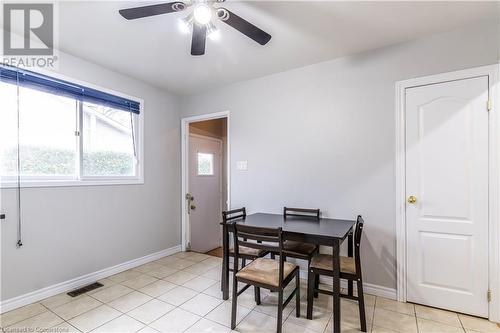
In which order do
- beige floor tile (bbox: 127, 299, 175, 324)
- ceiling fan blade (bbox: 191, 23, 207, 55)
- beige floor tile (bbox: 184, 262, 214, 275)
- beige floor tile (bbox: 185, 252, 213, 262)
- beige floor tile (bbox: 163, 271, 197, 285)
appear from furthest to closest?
beige floor tile (bbox: 185, 252, 213, 262)
beige floor tile (bbox: 184, 262, 214, 275)
beige floor tile (bbox: 163, 271, 197, 285)
beige floor tile (bbox: 127, 299, 175, 324)
ceiling fan blade (bbox: 191, 23, 207, 55)

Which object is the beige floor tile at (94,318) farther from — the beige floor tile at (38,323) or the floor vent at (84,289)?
the floor vent at (84,289)

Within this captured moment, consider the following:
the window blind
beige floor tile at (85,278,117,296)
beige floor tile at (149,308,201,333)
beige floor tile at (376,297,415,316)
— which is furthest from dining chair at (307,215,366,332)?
the window blind

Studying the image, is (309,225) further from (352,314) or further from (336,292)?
(352,314)

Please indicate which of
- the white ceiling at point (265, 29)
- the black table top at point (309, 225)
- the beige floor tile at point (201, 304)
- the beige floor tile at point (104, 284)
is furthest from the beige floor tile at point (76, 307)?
the white ceiling at point (265, 29)

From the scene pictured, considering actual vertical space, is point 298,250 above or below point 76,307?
above

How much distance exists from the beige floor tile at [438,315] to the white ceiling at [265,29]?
8.40 feet

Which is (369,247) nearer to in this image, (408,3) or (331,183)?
(331,183)

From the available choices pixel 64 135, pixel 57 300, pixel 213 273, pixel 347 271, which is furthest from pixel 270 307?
pixel 64 135

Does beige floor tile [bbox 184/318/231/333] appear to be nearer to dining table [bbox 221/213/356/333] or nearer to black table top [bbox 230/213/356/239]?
dining table [bbox 221/213/356/333]

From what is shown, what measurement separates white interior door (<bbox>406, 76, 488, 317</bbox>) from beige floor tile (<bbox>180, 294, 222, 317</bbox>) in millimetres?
1900

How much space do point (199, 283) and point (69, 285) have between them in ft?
4.52

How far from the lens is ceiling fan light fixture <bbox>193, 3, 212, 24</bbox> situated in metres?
1.56

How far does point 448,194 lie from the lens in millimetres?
2248

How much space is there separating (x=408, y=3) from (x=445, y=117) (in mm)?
1061
